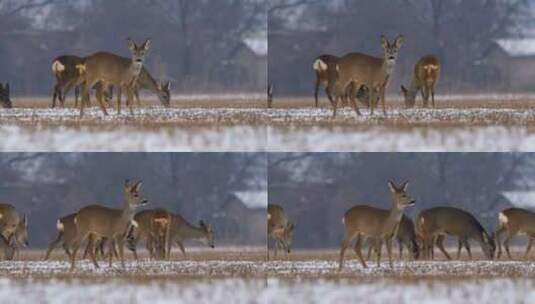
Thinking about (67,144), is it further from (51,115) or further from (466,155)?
(466,155)

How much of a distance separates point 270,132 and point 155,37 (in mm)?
2582

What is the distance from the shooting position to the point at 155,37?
27.2 meters

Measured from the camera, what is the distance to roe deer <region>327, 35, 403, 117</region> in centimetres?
2598

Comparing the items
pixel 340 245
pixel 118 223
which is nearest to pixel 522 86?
pixel 340 245

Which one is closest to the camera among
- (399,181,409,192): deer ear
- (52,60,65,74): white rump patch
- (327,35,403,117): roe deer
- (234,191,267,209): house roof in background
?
(399,181,409,192): deer ear

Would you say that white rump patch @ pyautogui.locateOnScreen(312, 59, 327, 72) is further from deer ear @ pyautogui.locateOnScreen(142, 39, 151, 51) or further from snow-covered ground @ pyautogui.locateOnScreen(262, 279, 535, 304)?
snow-covered ground @ pyautogui.locateOnScreen(262, 279, 535, 304)

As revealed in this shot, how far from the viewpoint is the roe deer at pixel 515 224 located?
26422 millimetres

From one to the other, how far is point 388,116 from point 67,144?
12.1 feet

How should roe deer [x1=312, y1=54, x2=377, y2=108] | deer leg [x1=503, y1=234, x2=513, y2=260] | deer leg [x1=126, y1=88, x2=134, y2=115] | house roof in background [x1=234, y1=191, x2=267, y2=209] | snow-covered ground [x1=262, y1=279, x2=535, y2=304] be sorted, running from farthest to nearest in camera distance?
1. roe deer [x1=312, y1=54, x2=377, y2=108]
2. deer leg [x1=503, y1=234, x2=513, y2=260]
3. house roof in background [x1=234, y1=191, x2=267, y2=209]
4. deer leg [x1=126, y1=88, x2=134, y2=115]
5. snow-covered ground [x1=262, y1=279, x2=535, y2=304]

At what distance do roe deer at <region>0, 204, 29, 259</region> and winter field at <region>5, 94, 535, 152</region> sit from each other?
143 cm

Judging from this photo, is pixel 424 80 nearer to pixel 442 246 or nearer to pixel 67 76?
pixel 442 246

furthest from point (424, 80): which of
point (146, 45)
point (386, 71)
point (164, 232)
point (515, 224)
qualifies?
point (164, 232)

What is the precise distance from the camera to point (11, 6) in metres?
27.1

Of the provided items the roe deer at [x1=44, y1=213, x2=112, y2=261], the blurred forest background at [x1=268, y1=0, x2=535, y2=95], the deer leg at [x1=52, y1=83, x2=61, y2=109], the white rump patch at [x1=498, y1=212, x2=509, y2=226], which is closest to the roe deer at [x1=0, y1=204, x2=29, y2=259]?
the roe deer at [x1=44, y1=213, x2=112, y2=261]
